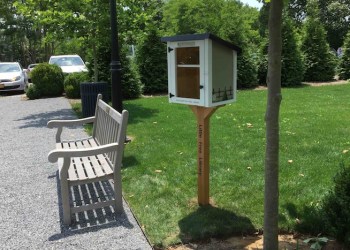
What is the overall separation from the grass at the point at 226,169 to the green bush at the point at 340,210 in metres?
0.51

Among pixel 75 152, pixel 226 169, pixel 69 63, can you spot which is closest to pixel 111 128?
pixel 75 152

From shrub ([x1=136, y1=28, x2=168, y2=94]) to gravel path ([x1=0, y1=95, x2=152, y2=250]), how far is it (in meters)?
7.48

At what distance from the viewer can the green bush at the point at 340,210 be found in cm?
293

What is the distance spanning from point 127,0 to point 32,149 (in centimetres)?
472

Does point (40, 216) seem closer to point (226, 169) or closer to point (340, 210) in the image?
point (226, 169)

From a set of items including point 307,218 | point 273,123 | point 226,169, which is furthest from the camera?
point 226,169

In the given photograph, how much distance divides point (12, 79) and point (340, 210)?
52.5 ft

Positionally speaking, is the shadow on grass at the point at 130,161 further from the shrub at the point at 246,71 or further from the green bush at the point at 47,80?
the shrub at the point at 246,71

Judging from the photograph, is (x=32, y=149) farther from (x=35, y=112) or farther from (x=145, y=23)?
(x=145, y=23)

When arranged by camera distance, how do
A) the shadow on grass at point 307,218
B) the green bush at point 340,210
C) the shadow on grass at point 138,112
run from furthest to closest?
1. the shadow on grass at point 138,112
2. the shadow on grass at point 307,218
3. the green bush at point 340,210

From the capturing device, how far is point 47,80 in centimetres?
1384

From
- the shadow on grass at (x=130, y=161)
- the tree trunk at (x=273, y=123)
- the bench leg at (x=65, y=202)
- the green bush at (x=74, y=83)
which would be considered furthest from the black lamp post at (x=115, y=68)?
the green bush at (x=74, y=83)

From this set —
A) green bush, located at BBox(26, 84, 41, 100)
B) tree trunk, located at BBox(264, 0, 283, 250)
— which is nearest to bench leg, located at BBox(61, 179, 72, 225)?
tree trunk, located at BBox(264, 0, 283, 250)

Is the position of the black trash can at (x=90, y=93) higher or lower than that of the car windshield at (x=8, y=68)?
lower
